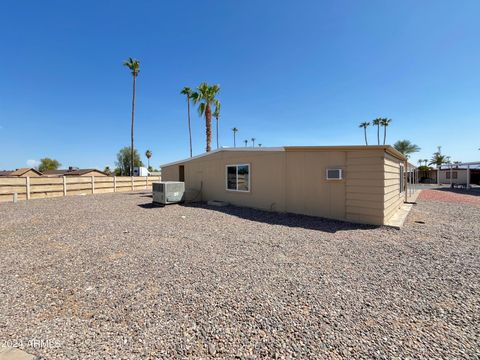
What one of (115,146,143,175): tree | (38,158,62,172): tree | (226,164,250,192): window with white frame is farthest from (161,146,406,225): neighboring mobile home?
(38,158,62,172): tree

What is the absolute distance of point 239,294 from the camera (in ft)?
8.83

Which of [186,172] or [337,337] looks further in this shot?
[186,172]

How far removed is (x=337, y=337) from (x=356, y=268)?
1.78m

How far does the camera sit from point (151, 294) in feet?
8.80

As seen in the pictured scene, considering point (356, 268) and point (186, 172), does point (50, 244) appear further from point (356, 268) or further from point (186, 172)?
point (186, 172)

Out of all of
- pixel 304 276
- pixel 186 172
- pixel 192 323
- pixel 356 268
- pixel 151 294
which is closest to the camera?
pixel 192 323

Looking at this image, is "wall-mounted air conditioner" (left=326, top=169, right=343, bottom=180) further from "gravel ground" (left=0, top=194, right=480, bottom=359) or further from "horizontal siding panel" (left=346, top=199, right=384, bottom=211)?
"gravel ground" (left=0, top=194, right=480, bottom=359)

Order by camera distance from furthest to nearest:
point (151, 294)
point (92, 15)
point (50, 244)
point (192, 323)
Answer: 1. point (92, 15)
2. point (50, 244)
3. point (151, 294)
4. point (192, 323)

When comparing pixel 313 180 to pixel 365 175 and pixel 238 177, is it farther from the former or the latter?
pixel 238 177

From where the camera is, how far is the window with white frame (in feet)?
30.8

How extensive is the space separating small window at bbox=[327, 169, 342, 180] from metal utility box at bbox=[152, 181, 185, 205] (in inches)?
260

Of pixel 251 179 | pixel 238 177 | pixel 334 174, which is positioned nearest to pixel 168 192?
pixel 238 177

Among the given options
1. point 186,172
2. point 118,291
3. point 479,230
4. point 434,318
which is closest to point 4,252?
point 118,291

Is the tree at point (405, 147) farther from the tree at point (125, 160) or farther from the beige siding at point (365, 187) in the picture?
the tree at point (125, 160)
